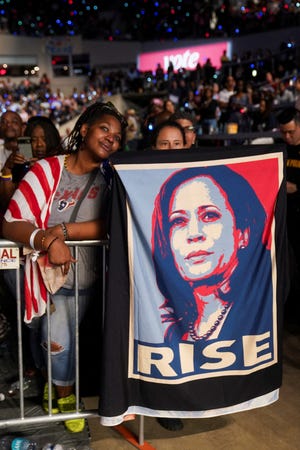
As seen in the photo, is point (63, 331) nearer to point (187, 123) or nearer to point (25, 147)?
point (25, 147)

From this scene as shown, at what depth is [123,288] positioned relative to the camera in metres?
2.62

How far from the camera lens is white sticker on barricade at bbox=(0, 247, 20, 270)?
272cm

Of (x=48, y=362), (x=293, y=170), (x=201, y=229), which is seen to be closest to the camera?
(x=201, y=229)

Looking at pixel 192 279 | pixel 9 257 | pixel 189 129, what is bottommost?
pixel 192 279

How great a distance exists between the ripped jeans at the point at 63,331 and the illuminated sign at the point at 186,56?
2368cm

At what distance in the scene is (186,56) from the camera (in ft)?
97.6

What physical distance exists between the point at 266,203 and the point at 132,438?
1.58m

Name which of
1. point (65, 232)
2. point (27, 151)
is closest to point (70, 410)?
point (65, 232)

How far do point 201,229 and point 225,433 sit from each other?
1331mm

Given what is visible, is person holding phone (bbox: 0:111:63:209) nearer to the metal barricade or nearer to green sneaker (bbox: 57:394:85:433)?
the metal barricade

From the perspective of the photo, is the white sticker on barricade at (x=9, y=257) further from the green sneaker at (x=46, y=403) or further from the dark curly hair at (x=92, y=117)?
the green sneaker at (x=46, y=403)

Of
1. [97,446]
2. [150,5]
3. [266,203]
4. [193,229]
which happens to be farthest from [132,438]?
[150,5]

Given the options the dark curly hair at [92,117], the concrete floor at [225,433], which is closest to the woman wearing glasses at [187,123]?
the dark curly hair at [92,117]

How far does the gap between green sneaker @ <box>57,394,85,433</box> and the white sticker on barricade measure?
89 centimetres
